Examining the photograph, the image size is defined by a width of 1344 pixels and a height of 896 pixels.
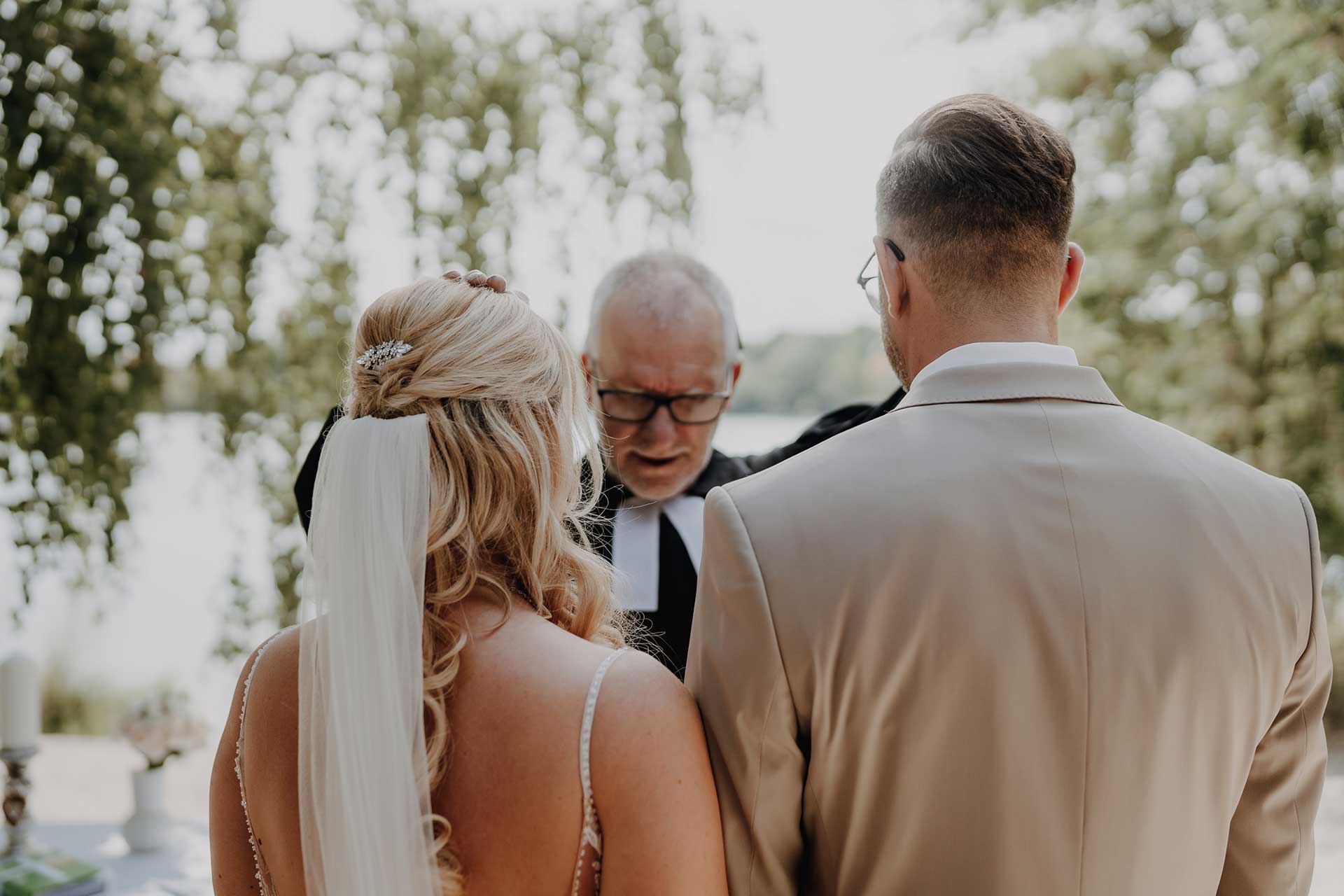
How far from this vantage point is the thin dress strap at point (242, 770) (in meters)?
1.64

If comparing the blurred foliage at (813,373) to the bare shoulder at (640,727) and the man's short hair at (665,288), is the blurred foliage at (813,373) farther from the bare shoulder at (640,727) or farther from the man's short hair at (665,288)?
the bare shoulder at (640,727)

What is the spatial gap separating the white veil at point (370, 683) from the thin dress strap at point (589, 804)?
0.21 metres

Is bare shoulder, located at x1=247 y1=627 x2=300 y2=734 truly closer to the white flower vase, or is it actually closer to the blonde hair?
the blonde hair

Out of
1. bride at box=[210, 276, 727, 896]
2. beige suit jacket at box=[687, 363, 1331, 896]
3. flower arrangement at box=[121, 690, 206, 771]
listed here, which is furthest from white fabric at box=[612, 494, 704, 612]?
flower arrangement at box=[121, 690, 206, 771]

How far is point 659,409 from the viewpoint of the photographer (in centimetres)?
281

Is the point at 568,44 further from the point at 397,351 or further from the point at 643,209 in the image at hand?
the point at 397,351

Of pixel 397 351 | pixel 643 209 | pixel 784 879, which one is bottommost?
pixel 784 879

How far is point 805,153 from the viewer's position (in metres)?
4.91

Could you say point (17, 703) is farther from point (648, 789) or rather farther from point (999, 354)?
point (999, 354)

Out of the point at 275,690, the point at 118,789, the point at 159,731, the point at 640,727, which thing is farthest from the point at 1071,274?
the point at 118,789

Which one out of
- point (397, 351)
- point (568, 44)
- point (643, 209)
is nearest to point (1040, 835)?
point (397, 351)

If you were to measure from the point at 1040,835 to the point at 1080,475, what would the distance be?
0.48 m

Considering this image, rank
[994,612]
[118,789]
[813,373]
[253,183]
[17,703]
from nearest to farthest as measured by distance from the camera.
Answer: [994,612] < [17,703] < [253,183] < [813,373] < [118,789]

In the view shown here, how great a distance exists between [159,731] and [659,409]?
A: 2.11 metres
